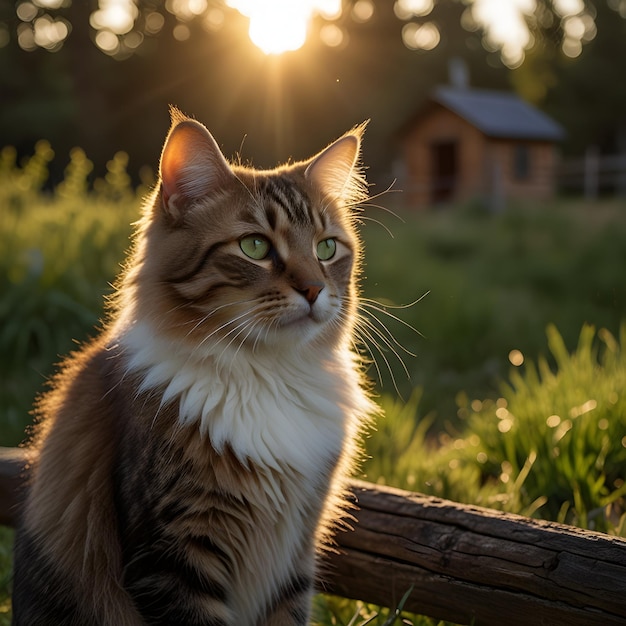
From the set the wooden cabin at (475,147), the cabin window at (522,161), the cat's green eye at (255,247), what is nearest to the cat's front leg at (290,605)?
the cat's green eye at (255,247)

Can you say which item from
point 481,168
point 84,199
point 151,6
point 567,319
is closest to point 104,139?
point 151,6

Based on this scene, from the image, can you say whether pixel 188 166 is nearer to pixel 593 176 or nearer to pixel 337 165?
pixel 337 165

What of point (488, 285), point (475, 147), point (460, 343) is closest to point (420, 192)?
point (475, 147)

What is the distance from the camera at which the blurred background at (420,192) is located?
391cm

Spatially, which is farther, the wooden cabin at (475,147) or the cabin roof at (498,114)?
the wooden cabin at (475,147)

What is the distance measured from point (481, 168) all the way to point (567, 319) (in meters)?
12.9

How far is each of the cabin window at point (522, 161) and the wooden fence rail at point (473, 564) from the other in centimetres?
2081

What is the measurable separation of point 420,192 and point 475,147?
79.2 inches

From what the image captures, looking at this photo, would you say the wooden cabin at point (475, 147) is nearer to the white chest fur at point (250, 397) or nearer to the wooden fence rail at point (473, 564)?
the wooden fence rail at point (473, 564)

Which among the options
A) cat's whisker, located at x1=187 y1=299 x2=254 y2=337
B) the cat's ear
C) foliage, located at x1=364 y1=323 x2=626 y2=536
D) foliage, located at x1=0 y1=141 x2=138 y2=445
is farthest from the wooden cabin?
cat's whisker, located at x1=187 y1=299 x2=254 y2=337

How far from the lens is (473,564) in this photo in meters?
2.41

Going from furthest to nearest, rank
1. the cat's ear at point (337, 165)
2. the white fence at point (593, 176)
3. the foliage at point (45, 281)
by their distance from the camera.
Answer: the white fence at point (593, 176)
the foliage at point (45, 281)
the cat's ear at point (337, 165)

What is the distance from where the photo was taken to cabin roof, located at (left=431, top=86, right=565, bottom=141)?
20.3 m

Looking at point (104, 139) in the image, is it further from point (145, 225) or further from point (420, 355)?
point (145, 225)
